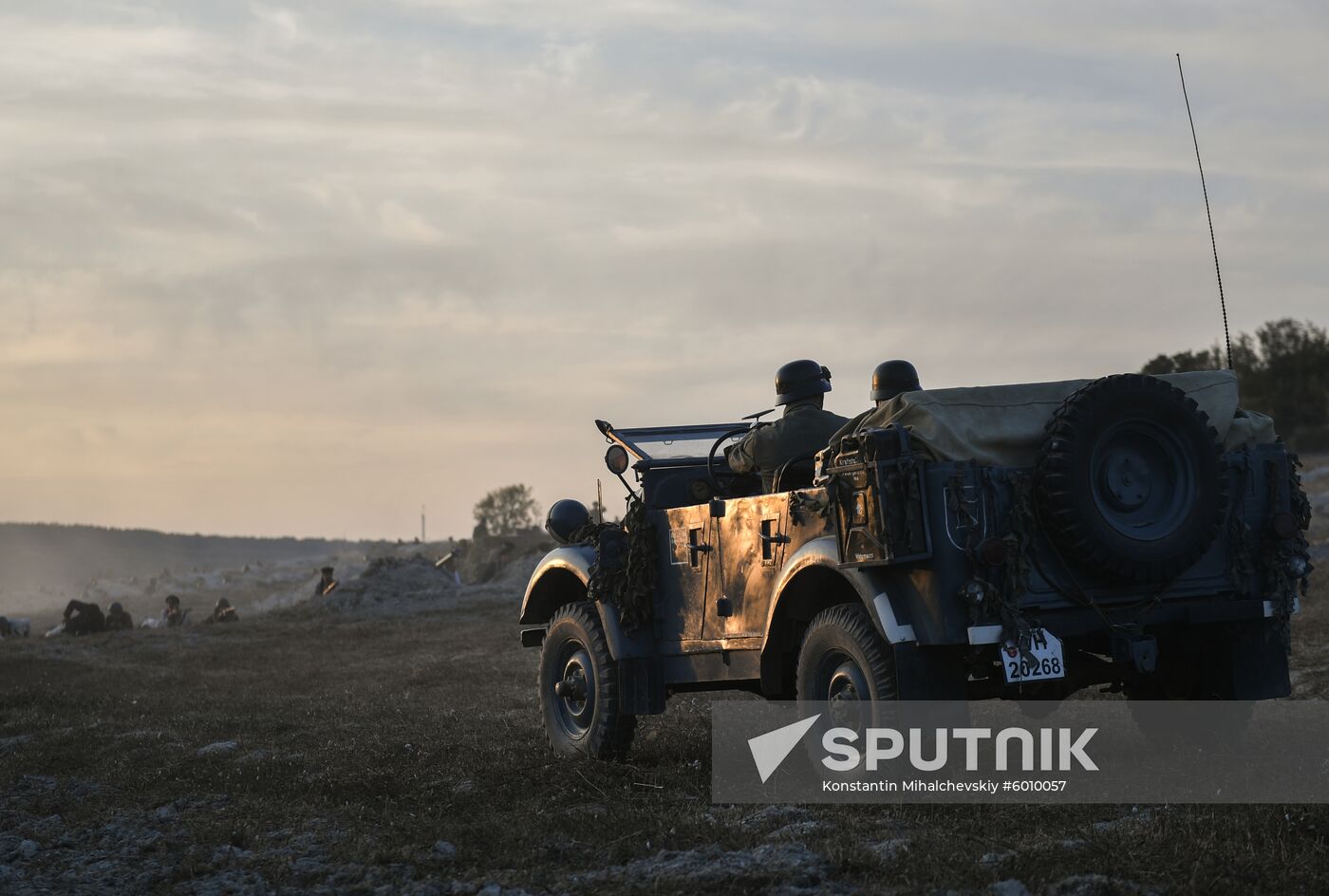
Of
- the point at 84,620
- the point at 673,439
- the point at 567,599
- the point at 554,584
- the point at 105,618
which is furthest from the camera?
the point at 105,618

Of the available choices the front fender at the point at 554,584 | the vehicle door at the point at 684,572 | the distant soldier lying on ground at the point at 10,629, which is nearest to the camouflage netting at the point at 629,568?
the vehicle door at the point at 684,572

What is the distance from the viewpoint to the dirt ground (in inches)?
193

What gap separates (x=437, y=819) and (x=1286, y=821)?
349 cm

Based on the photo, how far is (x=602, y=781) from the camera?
7.46 meters

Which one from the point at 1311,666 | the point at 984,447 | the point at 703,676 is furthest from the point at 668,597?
the point at 1311,666

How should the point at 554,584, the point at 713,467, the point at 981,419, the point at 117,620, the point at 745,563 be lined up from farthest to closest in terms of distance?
the point at 117,620
the point at 554,584
the point at 713,467
the point at 745,563
the point at 981,419

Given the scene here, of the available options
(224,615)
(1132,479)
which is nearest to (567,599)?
(1132,479)

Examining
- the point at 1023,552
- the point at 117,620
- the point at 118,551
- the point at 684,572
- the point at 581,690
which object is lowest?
the point at 581,690

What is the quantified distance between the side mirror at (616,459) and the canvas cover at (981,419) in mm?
2329

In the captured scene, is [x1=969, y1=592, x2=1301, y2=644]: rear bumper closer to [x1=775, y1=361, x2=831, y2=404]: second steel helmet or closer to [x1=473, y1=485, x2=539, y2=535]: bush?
[x1=775, y1=361, x2=831, y2=404]: second steel helmet

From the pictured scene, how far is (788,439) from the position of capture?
7.48 metres

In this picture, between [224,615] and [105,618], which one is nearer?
[105,618]

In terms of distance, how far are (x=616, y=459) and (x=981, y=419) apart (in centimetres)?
297

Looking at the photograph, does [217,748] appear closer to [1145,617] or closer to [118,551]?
[1145,617]
